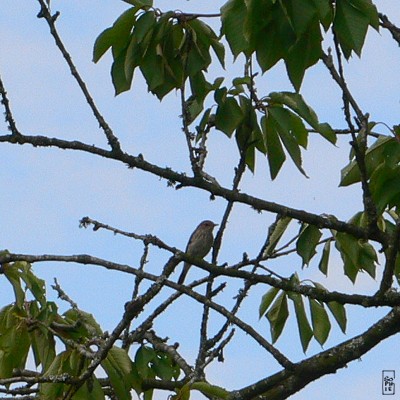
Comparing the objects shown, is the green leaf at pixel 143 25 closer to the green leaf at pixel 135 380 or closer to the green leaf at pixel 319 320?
the green leaf at pixel 135 380

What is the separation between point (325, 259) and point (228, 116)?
1.29 metres

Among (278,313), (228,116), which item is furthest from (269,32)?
(278,313)

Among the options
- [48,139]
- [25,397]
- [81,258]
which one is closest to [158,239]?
[81,258]

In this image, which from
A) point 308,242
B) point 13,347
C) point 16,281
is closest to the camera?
point 308,242

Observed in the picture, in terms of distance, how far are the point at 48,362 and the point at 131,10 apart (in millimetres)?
2061

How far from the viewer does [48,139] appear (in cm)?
449

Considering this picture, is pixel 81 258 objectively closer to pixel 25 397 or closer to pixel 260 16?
pixel 25 397

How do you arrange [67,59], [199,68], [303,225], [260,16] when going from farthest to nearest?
1. [303,225]
2. [199,68]
3. [67,59]
4. [260,16]

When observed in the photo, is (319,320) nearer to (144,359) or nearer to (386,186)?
(144,359)

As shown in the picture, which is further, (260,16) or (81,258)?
(81,258)

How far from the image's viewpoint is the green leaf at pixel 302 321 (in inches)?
215

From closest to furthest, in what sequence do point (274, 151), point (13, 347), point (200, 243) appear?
point (274, 151) → point (13, 347) → point (200, 243)

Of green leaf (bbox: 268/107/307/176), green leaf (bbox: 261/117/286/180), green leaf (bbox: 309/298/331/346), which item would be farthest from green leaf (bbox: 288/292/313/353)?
green leaf (bbox: 268/107/307/176)

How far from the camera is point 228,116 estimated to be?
15.6 feet
